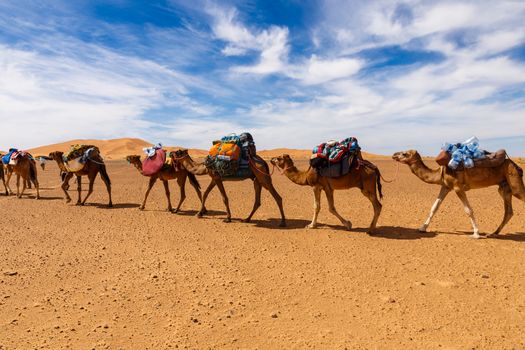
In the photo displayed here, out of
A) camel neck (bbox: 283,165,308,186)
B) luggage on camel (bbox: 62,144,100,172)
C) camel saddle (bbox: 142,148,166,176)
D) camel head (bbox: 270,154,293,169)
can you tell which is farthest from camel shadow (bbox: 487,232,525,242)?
luggage on camel (bbox: 62,144,100,172)

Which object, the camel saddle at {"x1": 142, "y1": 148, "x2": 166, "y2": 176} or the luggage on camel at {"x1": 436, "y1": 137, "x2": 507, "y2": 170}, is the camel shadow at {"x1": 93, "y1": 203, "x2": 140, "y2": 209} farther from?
the luggage on camel at {"x1": 436, "y1": 137, "x2": 507, "y2": 170}

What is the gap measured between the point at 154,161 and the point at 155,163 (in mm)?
108

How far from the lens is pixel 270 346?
163 inches

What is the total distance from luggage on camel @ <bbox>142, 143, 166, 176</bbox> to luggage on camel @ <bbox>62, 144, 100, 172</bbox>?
92.0 inches

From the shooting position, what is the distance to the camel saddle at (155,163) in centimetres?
1135

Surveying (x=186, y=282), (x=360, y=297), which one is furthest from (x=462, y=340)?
(x=186, y=282)

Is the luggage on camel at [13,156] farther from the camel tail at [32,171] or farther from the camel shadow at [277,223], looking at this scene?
the camel shadow at [277,223]

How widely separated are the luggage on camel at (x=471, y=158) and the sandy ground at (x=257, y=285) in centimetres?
162

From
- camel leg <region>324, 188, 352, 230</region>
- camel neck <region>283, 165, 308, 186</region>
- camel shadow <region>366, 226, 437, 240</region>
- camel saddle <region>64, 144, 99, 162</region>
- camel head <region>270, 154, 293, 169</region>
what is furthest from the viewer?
camel saddle <region>64, 144, 99, 162</region>

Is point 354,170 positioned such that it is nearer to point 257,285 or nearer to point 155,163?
point 257,285

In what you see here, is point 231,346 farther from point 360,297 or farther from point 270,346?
point 360,297

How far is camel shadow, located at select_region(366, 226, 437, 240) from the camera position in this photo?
8.41m

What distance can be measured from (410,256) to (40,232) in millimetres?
8467

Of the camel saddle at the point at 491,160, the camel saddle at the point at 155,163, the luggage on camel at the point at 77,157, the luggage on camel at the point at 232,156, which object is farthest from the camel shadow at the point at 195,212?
the camel saddle at the point at 491,160
